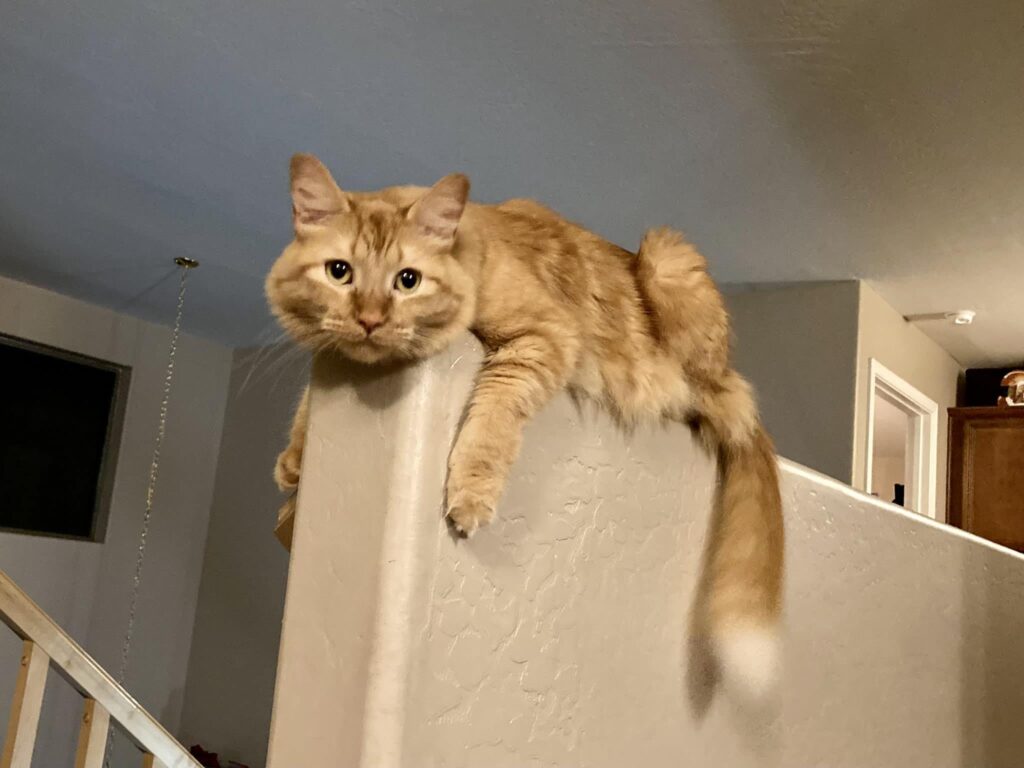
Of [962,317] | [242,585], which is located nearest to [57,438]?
[242,585]

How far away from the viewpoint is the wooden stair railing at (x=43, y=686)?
85.2 inches

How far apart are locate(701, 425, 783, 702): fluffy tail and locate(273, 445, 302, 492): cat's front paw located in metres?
0.49

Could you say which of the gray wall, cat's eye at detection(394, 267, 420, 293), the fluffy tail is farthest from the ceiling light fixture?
cat's eye at detection(394, 267, 420, 293)

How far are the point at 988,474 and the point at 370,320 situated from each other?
3815 millimetres

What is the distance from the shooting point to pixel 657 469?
104cm

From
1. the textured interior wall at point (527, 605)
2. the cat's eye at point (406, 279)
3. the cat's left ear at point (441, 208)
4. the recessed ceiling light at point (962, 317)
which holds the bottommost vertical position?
the textured interior wall at point (527, 605)

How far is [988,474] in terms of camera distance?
3.94m

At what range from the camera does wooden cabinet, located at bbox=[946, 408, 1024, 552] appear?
12.6 ft

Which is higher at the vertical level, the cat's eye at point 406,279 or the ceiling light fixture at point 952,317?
the ceiling light fixture at point 952,317

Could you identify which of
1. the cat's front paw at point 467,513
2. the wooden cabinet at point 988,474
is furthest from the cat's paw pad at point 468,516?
the wooden cabinet at point 988,474

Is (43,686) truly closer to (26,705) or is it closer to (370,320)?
(26,705)

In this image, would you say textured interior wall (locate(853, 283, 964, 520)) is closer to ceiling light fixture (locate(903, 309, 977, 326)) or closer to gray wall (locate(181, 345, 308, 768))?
ceiling light fixture (locate(903, 309, 977, 326))

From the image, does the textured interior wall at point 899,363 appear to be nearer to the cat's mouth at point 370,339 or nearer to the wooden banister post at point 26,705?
the wooden banister post at point 26,705

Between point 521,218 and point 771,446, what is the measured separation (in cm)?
43
